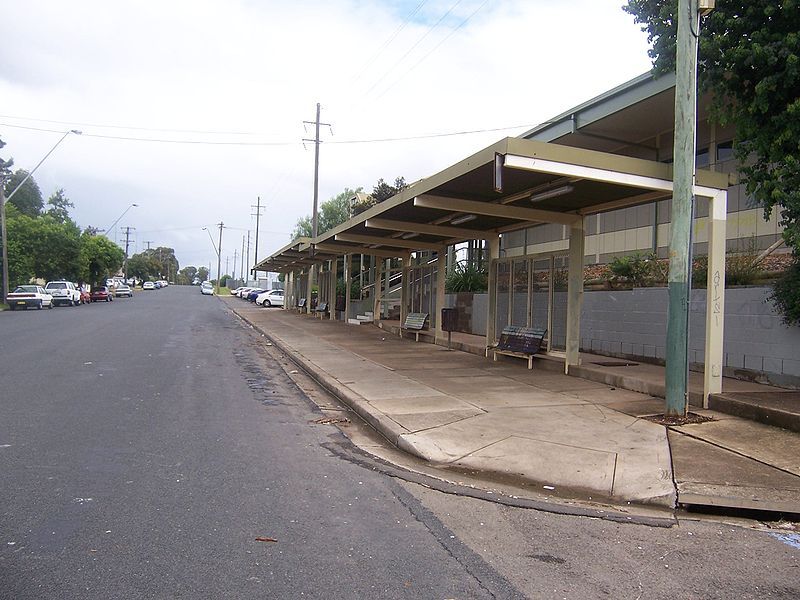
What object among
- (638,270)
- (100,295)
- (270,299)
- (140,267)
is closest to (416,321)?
(638,270)

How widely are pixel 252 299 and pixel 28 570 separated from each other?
6077cm

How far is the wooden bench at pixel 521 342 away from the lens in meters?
13.4

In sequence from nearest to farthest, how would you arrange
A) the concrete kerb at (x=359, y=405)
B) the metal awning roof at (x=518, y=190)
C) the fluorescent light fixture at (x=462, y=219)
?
the concrete kerb at (x=359, y=405) < the metal awning roof at (x=518, y=190) < the fluorescent light fixture at (x=462, y=219)

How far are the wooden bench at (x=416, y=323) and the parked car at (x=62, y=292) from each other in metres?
31.6

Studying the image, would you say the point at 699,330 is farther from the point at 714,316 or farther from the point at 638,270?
the point at 714,316

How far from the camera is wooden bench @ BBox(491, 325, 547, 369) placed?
13383mm

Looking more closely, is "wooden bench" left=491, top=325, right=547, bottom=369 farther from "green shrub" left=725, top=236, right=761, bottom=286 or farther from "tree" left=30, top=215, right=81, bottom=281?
"tree" left=30, top=215, right=81, bottom=281

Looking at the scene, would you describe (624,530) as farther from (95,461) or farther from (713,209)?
(713,209)

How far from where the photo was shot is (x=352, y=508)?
5.21 meters

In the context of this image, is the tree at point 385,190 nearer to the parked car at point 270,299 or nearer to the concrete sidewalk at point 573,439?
the parked car at point 270,299

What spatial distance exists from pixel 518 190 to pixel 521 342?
3.64 m

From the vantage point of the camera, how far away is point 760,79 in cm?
927

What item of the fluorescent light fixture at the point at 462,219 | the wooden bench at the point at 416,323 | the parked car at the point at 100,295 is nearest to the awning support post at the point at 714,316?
the fluorescent light fixture at the point at 462,219

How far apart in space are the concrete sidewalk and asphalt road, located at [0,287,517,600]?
3.60 feet
